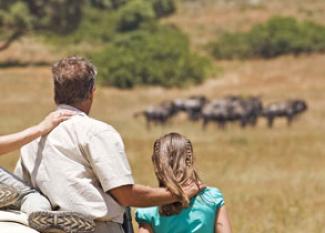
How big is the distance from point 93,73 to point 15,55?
6790 cm

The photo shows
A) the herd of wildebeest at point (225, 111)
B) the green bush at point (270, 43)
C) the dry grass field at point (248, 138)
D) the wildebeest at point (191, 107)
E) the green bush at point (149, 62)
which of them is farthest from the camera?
the green bush at point (270, 43)

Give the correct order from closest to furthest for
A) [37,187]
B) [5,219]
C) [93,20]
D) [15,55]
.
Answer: [5,219] < [37,187] < [15,55] < [93,20]

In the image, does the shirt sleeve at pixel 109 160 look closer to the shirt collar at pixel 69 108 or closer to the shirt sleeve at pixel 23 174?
the shirt collar at pixel 69 108

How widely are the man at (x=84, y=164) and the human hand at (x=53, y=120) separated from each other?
0.03 meters

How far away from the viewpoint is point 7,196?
5.03m

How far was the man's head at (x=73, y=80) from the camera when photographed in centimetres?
505

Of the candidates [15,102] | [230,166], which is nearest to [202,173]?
[230,166]

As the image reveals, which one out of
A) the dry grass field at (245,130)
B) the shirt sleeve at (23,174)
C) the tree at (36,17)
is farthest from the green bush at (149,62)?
the shirt sleeve at (23,174)

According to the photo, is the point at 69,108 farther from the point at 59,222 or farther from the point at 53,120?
the point at 59,222

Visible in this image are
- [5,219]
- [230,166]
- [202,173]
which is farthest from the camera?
[230,166]

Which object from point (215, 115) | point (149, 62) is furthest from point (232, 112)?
point (149, 62)

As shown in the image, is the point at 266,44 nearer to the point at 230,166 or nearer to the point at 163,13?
the point at 163,13

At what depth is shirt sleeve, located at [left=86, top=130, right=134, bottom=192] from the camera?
16.3 feet

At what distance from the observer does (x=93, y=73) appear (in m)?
5.13
